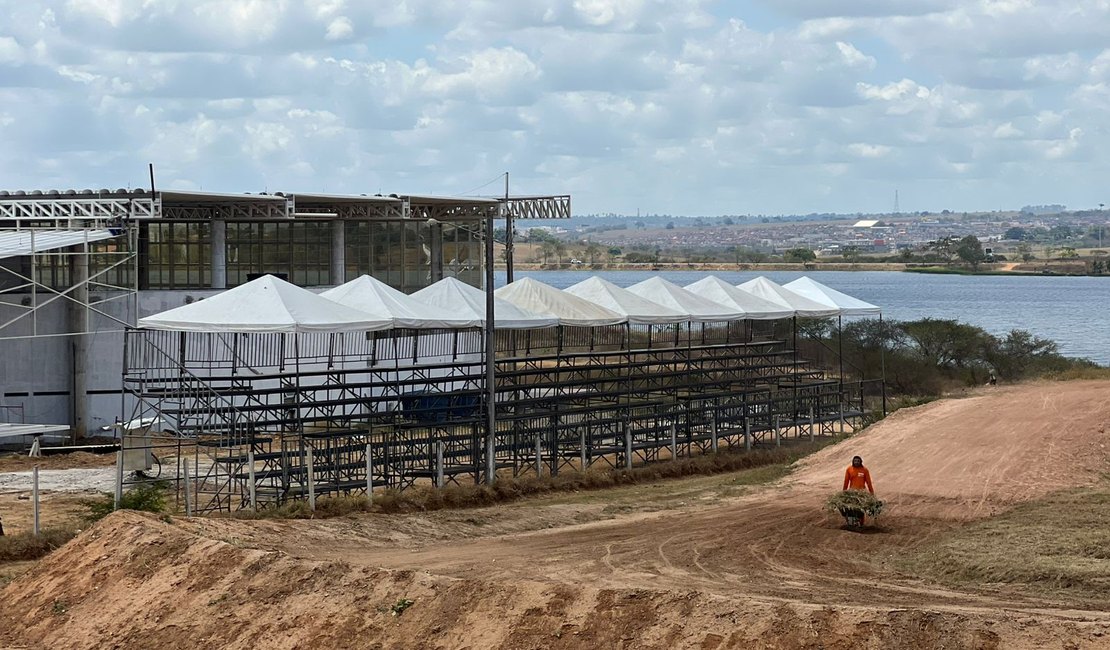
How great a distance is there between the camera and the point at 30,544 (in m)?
23.2

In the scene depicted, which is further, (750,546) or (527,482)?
(527,482)

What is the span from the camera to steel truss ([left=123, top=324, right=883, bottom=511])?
92.2ft

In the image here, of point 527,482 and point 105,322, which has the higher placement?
point 105,322

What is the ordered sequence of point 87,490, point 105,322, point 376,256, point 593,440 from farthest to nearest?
point 376,256 → point 105,322 → point 593,440 → point 87,490

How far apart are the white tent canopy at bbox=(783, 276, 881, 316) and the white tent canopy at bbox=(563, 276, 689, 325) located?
7797mm

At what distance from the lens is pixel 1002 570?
1912 centimetres

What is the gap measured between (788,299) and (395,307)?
683 inches

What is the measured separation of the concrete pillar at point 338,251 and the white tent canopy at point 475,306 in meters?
11.5

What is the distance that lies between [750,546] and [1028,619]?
22.9 ft

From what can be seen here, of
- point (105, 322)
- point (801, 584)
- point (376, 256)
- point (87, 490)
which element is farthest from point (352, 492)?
point (376, 256)

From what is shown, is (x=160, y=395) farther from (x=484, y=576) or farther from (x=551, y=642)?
(x=551, y=642)

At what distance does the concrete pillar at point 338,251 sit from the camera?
48156 millimetres

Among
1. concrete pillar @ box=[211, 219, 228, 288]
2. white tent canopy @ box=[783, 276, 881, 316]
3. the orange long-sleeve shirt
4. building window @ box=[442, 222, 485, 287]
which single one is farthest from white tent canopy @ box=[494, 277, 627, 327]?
building window @ box=[442, 222, 485, 287]

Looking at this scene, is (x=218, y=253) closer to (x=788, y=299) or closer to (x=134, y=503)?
(x=788, y=299)
